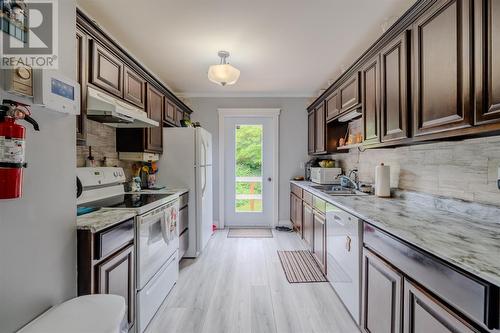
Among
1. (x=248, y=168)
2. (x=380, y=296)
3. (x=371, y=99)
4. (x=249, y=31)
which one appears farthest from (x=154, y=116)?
(x=380, y=296)

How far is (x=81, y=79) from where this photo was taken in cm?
177

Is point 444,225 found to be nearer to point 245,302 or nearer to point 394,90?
point 394,90

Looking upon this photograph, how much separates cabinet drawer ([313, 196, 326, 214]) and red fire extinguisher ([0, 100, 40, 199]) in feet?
7.72

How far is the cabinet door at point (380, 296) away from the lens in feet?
4.27

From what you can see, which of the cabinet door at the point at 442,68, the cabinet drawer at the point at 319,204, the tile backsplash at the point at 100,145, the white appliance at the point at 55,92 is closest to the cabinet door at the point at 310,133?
the cabinet drawer at the point at 319,204

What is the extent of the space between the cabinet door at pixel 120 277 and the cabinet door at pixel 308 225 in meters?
2.13

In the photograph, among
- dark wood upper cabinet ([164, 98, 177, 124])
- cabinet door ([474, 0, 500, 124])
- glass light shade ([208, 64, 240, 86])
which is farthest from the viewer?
dark wood upper cabinet ([164, 98, 177, 124])

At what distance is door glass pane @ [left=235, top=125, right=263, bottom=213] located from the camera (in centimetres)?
473

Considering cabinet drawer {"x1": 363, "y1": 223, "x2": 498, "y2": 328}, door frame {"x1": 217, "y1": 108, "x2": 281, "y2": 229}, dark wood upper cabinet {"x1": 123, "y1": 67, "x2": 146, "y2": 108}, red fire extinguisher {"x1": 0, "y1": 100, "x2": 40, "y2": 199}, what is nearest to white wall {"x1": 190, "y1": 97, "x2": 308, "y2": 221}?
door frame {"x1": 217, "y1": 108, "x2": 281, "y2": 229}

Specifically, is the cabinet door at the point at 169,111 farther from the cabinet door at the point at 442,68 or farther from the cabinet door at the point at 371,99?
the cabinet door at the point at 442,68

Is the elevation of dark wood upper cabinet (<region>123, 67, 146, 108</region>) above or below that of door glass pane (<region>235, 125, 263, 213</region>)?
above

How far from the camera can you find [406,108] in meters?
1.77

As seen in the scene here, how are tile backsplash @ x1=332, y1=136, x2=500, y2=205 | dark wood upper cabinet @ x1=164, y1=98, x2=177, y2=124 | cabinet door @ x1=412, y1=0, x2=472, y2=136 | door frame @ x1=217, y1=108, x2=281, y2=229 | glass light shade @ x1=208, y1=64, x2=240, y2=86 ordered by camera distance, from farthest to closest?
door frame @ x1=217, y1=108, x2=281, y2=229 < dark wood upper cabinet @ x1=164, y1=98, x2=177, y2=124 < glass light shade @ x1=208, y1=64, x2=240, y2=86 < tile backsplash @ x1=332, y1=136, x2=500, y2=205 < cabinet door @ x1=412, y1=0, x2=472, y2=136

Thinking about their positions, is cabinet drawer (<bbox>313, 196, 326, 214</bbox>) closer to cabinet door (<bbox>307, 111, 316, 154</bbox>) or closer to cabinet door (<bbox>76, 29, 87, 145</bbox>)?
cabinet door (<bbox>307, 111, 316, 154</bbox>)
